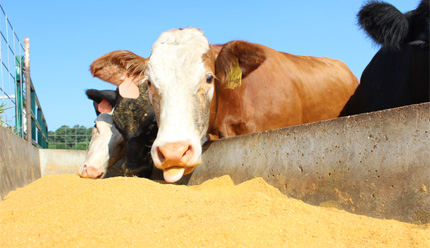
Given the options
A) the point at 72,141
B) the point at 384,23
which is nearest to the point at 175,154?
the point at 384,23

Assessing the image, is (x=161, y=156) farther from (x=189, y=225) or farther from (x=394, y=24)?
(x=394, y=24)

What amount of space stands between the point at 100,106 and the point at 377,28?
3.24 metres

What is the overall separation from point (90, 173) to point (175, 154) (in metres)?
1.80

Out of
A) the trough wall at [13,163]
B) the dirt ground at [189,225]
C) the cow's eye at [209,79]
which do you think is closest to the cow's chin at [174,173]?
the dirt ground at [189,225]

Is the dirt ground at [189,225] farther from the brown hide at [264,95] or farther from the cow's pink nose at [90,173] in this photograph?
the cow's pink nose at [90,173]

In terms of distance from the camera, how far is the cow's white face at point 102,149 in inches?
176

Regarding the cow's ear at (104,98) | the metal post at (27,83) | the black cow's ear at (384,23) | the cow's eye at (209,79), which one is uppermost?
the black cow's ear at (384,23)

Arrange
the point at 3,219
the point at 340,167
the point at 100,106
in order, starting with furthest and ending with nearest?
the point at 100,106 → the point at 340,167 → the point at 3,219

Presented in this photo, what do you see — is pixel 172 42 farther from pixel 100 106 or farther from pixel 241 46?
pixel 100 106

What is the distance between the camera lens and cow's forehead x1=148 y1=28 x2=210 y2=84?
348 centimetres

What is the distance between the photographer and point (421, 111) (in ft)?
6.26

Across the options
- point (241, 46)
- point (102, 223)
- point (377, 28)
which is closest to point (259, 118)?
point (241, 46)

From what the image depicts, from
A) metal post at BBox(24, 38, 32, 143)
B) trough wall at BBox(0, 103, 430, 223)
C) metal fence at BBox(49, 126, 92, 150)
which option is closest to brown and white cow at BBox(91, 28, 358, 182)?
trough wall at BBox(0, 103, 430, 223)

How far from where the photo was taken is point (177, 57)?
3568 millimetres
